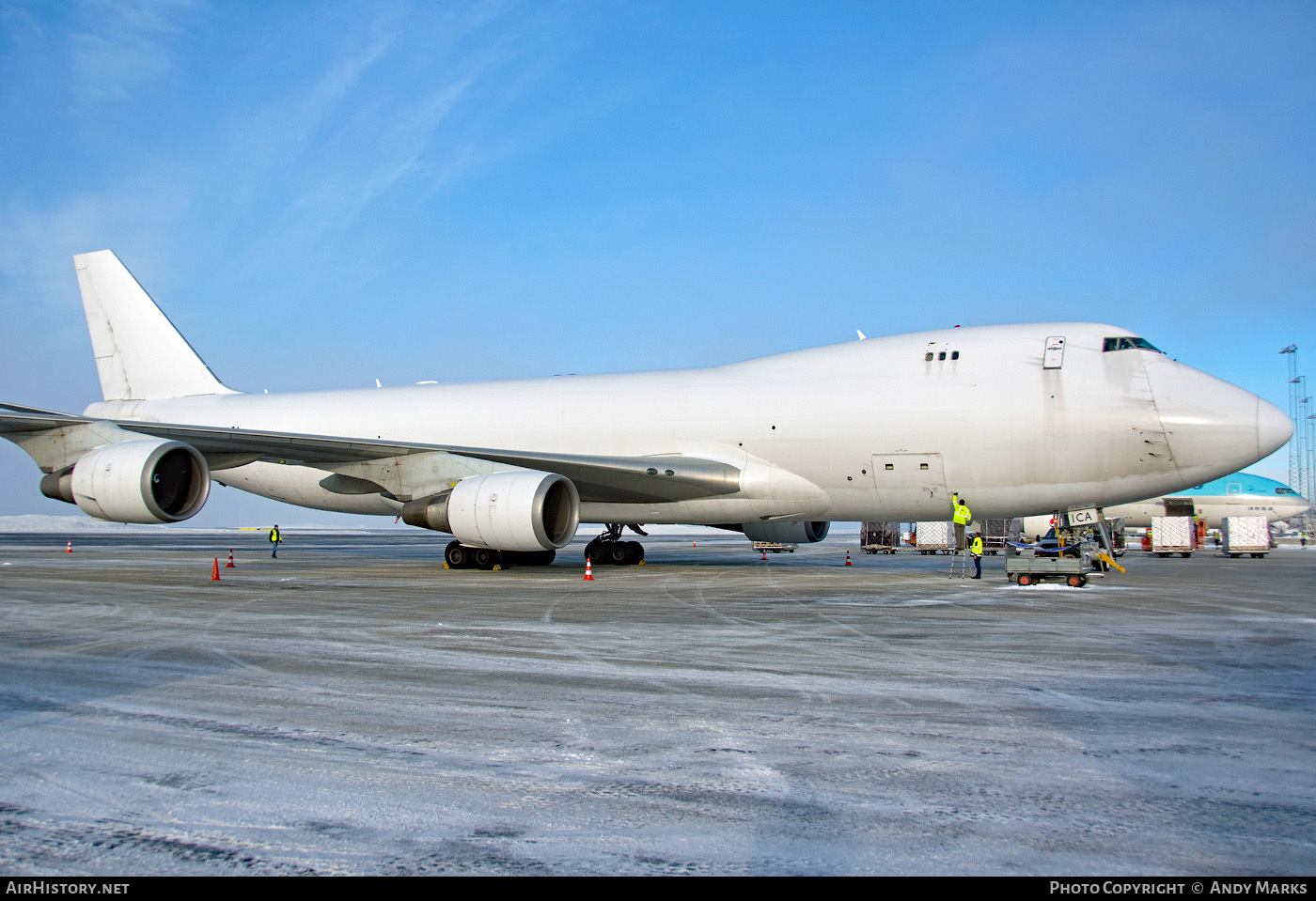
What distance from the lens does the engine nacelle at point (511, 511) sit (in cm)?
1315

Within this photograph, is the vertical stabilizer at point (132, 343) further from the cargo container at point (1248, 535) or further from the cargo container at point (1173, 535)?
the cargo container at point (1248, 535)

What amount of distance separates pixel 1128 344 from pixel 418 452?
466 inches

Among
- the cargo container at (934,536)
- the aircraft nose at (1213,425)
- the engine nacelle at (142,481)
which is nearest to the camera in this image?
the aircraft nose at (1213,425)

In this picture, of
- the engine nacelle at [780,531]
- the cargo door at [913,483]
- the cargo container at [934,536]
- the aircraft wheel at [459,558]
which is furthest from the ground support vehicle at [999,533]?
the aircraft wheel at [459,558]

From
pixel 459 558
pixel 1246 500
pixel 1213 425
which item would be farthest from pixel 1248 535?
pixel 459 558

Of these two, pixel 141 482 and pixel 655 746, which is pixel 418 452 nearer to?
pixel 141 482

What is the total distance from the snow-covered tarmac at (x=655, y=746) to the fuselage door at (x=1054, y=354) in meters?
5.86

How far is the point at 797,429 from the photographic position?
14562 mm

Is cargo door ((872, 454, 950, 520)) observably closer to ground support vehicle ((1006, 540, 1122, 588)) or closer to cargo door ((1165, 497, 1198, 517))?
ground support vehicle ((1006, 540, 1122, 588))

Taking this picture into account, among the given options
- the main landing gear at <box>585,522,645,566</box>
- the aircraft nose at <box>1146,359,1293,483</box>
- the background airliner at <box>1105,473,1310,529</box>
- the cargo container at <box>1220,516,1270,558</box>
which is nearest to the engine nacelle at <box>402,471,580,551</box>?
the main landing gear at <box>585,522,645,566</box>

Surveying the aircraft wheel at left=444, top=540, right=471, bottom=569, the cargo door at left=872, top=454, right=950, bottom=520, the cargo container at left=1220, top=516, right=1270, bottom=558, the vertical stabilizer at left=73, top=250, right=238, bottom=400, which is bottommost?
the aircraft wheel at left=444, top=540, right=471, bottom=569

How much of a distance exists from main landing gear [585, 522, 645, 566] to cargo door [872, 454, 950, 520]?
6290mm

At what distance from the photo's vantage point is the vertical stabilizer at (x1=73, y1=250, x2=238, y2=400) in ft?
68.5

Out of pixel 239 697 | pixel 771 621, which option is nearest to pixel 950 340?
pixel 771 621
